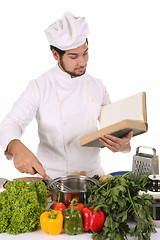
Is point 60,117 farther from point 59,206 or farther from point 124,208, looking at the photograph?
point 124,208

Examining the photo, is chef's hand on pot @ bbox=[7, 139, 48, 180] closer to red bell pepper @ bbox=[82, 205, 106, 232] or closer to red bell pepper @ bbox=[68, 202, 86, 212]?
red bell pepper @ bbox=[68, 202, 86, 212]

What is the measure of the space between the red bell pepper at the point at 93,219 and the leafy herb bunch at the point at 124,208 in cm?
3

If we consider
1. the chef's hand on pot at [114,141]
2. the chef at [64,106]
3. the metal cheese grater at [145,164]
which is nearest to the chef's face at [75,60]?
the chef at [64,106]

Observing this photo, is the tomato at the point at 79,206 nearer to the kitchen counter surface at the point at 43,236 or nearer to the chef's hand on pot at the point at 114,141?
the kitchen counter surface at the point at 43,236

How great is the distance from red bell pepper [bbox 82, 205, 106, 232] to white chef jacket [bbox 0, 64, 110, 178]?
41.5 inches

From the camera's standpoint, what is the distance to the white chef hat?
267 cm

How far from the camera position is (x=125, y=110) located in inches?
108

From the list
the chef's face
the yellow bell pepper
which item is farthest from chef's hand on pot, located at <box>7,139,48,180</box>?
the chef's face

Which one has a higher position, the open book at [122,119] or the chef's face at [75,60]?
the chef's face at [75,60]

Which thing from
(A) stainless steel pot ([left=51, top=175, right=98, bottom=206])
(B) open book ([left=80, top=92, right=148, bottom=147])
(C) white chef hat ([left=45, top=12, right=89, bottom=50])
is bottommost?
(A) stainless steel pot ([left=51, top=175, right=98, bottom=206])

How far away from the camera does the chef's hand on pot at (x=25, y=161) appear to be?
2.19 meters

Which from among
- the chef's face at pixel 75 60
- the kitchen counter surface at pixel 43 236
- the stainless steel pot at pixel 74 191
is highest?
the chef's face at pixel 75 60

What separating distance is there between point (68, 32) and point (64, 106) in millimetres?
602

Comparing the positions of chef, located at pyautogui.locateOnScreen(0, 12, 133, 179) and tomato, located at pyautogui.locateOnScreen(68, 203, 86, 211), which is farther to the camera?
chef, located at pyautogui.locateOnScreen(0, 12, 133, 179)
